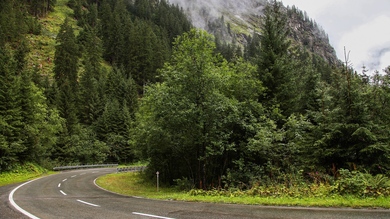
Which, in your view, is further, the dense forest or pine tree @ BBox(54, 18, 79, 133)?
pine tree @ BBox(54, 18, 79, 133)

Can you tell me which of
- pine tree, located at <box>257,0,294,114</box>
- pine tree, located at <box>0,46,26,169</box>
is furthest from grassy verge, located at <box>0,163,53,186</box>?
pine tree, located at <box>257,0,294,114</box>

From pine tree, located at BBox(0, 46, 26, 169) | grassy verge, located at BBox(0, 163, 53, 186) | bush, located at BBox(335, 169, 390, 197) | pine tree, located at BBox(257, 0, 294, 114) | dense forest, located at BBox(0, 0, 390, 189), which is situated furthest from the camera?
pine tree, located at BBox(0, 46, 26, 169)

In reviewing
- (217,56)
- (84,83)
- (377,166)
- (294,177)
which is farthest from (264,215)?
(84,83)

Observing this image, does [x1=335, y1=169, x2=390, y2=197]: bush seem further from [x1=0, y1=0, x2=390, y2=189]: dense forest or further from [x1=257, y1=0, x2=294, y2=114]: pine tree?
[x1=257, y1=0, x2=294, y2=114]: pine tree

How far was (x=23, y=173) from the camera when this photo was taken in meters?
30.5

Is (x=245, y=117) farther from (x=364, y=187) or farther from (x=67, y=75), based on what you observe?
(x=67, y=75)

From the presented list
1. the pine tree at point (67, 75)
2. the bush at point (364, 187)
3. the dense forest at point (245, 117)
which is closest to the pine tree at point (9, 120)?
the dense forest at point (245, 117)

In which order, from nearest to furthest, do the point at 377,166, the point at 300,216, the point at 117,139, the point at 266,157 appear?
1. the point at 300,216
2. the point at 377,166
3. the point at 266,157
4. the point at 117,139

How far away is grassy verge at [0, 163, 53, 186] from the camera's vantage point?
26.8m

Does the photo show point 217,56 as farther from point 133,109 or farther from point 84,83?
point 84,83

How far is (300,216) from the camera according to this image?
7.46 metres

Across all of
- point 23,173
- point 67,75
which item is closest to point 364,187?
point 23,173

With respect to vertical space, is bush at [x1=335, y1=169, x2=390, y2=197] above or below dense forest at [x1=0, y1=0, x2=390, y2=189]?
below

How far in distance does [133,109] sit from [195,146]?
164 ft
